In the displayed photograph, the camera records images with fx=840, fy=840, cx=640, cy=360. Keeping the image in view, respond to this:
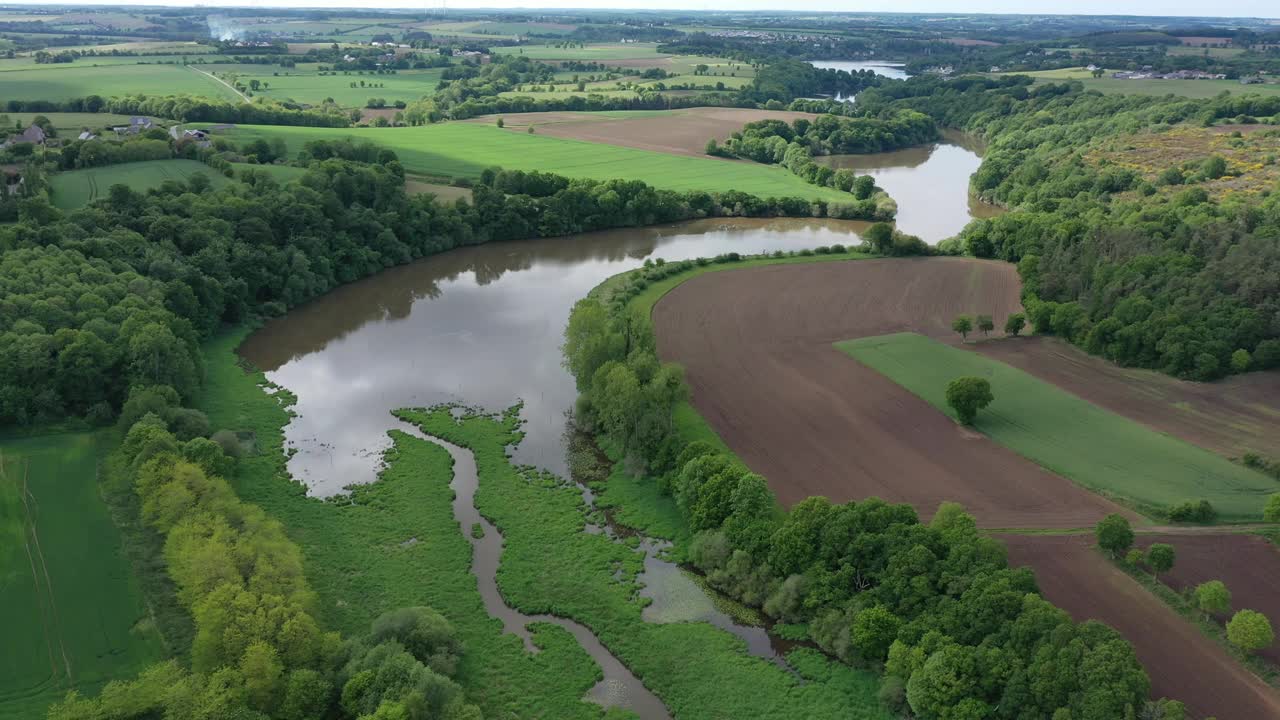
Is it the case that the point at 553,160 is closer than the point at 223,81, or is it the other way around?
the point at 553,160

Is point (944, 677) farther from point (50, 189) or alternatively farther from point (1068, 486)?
point (50, 189)

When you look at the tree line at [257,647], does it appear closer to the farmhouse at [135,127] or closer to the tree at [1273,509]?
the tree at [1273,509]

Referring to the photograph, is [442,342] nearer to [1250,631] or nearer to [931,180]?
[1250,631]

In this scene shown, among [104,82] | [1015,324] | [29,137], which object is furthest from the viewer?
[104,82]

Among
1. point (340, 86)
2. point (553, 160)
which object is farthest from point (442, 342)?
point (340, 86)

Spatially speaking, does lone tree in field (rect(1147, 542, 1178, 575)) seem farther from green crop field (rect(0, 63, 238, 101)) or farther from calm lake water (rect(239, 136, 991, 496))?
green crop field (rect(0, 63, 238, 101))

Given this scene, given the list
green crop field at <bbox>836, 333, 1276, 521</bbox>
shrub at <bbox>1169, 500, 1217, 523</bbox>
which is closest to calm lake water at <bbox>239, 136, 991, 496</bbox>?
green crop field at <bbox>836, 333, 1276, 521</bbox>

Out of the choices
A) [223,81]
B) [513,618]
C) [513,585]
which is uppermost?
[223,81]

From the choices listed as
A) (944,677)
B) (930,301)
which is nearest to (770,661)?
(944,677)
